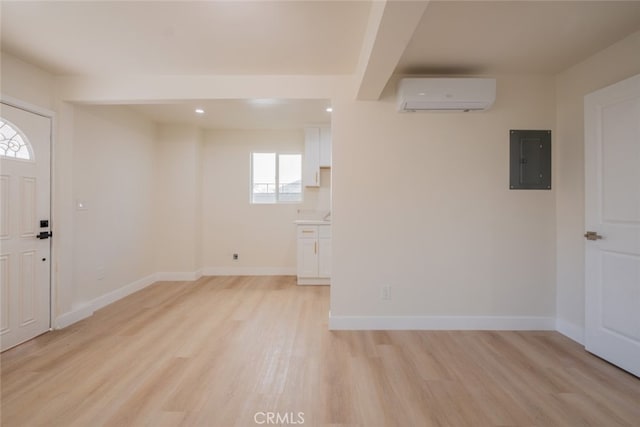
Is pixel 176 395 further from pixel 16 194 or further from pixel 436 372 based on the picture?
pixel 16 194

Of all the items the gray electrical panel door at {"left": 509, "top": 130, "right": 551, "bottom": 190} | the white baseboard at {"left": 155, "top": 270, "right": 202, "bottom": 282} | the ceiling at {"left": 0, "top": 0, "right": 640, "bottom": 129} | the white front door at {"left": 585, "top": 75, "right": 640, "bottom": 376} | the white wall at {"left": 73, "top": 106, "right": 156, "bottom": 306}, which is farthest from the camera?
the white baseboard at {"left": 155, "top": 270, "right": 202, "bottom": 282}

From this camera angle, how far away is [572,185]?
2514mm

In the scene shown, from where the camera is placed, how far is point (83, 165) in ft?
9.84

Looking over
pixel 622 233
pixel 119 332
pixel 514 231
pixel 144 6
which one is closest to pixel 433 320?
pixel 514 231

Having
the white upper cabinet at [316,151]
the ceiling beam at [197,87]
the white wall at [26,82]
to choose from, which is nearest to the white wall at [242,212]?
the white upper cabinet at [316,151]

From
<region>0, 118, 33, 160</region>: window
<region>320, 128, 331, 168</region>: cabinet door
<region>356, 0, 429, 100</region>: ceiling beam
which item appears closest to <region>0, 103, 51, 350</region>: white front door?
<region>0, 118, 33, 160</region>: window

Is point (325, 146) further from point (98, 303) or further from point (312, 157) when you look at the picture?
Answer: point (98, 303)

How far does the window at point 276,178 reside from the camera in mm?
4750

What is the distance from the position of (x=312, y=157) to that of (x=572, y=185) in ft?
10.5

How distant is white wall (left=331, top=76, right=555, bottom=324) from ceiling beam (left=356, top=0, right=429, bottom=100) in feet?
1.97

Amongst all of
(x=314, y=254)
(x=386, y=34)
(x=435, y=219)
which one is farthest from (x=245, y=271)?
(x=386, y=34)

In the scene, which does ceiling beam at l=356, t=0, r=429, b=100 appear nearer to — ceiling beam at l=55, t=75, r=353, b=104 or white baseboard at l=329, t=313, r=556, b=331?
ceiling beam at l=55, t=75, r=353, b=104

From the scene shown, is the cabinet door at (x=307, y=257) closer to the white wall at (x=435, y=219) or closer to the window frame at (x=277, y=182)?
the window frame at (x=277, y=182)

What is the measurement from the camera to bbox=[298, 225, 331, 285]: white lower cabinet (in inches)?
163
